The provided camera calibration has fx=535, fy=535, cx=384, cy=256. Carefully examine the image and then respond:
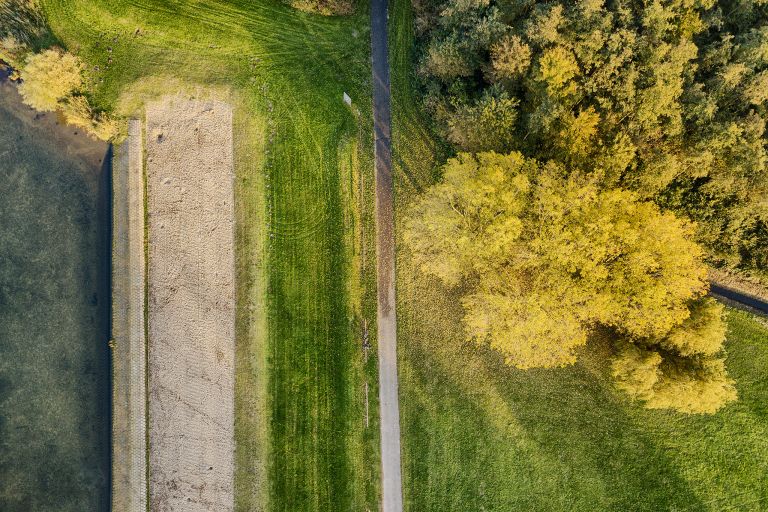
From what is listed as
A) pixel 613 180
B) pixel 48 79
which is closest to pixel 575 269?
pixel 613 180

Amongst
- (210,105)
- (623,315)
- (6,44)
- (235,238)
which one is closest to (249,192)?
(235,238)

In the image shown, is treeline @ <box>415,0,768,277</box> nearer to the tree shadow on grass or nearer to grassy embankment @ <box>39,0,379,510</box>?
grassy embankment @ <box>39,0,379,510</box>

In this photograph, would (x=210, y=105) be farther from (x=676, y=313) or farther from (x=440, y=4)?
(x=676, y=313)

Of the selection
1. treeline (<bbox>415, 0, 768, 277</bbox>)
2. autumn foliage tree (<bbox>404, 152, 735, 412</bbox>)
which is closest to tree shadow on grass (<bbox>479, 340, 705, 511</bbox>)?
autumn foliage tree (<bbox>404, 152, 735, 412</bbox>)

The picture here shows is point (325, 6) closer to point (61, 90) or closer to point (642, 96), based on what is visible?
point (61, 90)

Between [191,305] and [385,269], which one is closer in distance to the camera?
[191,305]

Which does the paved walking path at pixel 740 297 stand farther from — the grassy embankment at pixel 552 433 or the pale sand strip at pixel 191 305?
the pale sand strip at pixel 191 305
